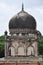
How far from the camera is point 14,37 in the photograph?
30.4 metres

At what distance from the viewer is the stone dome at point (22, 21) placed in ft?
99.8

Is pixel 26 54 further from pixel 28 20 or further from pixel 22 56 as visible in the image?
pixel 28 20

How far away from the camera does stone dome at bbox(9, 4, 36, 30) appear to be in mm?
30406

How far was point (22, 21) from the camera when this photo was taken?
3044 cm

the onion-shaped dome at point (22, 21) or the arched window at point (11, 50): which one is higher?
the onion-shaped dome at point (22, 21)

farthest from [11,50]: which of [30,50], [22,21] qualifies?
[22,21]

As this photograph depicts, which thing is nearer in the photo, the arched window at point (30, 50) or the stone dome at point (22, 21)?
the stone dome at point (22, 21)

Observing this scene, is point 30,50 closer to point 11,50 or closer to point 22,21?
point 11,50

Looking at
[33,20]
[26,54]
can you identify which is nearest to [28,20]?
[33,20]

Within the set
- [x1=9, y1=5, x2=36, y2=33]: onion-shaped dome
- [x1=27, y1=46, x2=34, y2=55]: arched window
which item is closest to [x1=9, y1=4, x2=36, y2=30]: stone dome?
[x1=9, y1=5, x2=36, y2=33]: onion-shaped dome

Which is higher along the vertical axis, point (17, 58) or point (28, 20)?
point (28, 20)

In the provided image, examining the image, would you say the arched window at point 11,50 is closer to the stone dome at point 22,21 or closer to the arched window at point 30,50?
the arched window at point 30,50

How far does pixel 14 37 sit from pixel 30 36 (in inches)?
44.0

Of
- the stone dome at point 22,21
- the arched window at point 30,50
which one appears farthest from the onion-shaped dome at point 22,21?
the arched window at point 30,50
